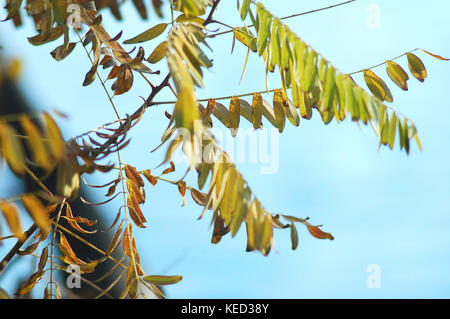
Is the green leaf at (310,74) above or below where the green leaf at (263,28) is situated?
below

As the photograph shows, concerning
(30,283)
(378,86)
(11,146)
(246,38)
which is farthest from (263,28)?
(30,283)

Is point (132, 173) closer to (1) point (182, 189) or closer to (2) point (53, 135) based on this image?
(1) point (182, 189)

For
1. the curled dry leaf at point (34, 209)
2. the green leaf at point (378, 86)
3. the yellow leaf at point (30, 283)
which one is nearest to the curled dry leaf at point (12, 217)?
the curled dry leaf at point (34, 209)

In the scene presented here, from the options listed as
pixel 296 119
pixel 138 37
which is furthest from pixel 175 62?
pixel 296 119

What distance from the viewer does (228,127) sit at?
1.01m

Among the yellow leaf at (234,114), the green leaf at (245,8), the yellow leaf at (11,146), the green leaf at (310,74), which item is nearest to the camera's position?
the yellow leaf at (11,146)

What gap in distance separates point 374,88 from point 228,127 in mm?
320

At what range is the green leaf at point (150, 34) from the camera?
0.96 metres

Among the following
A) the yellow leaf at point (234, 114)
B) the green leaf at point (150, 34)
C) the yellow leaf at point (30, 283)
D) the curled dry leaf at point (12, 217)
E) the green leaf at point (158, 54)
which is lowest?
the yellow leaf at point (30, 283)

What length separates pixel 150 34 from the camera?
970 millimetres

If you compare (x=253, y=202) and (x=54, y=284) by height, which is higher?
(x=253, y=202)

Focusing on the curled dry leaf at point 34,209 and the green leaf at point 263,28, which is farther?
the green leaf at point 263,28

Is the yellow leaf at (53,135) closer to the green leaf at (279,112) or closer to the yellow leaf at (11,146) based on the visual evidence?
the yellow leaf at (11,146)
